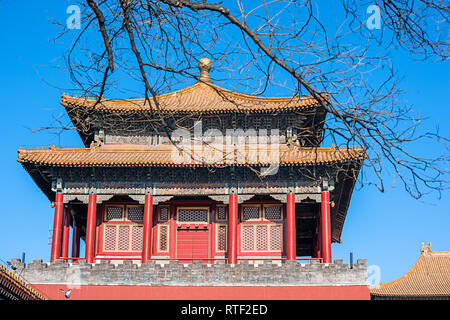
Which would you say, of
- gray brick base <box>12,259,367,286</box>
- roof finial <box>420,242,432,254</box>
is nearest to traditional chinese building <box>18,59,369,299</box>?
gray brick base <box>12,259,367,286</box>

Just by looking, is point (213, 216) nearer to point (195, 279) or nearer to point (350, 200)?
point (195, 279)

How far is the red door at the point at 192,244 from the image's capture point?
973 inches

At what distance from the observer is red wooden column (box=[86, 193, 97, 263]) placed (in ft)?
77.3

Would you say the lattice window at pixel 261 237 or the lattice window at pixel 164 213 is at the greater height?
the lattice window at pixel 164 213

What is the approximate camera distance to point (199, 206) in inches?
1002

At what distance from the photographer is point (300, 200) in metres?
24.3

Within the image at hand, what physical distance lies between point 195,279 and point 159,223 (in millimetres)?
3508

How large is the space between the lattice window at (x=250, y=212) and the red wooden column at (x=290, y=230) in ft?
5.05

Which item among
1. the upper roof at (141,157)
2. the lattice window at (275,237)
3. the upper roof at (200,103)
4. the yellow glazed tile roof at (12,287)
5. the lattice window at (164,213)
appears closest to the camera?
the yellow glazed tile roof at (12,287)

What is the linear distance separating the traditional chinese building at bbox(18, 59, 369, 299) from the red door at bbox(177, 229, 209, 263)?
0.04m

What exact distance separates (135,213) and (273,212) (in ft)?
16.7

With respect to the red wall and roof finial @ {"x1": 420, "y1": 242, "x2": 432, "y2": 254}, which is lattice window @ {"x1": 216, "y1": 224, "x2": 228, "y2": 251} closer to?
the red wall

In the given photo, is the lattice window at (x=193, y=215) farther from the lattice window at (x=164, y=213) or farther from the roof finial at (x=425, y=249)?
the roof finial at (x=425, y=249)

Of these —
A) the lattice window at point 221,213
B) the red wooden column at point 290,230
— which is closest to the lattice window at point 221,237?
the lattice window at point 221,213
